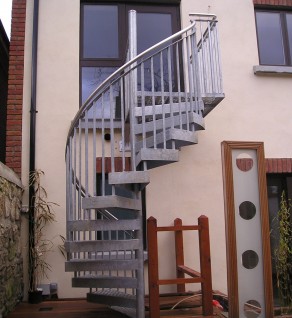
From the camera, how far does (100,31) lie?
17.8 feet

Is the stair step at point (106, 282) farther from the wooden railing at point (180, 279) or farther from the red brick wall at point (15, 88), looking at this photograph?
the red brick wall at point (15, 88)

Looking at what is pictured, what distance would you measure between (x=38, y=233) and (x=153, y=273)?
5.50 ft

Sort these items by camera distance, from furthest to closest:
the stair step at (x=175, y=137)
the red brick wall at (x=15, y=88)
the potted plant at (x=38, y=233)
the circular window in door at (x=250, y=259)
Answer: the red brick wall at (x=15, y=88) → the potted plant at (x=38, y=233) → the stair step at (x=175, y=137) → the circular window in door at (x=250, y=259)

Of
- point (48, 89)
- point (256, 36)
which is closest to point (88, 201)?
point (48, 89)

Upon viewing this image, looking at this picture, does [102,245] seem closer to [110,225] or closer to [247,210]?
[110,225]

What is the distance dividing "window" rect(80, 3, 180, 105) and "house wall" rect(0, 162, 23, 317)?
167 centimetres

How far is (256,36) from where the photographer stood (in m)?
5.45

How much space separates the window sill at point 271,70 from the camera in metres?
5.25

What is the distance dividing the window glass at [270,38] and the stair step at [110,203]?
3.02m

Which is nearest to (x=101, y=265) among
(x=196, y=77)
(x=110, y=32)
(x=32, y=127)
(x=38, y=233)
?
(x=38, y=233)

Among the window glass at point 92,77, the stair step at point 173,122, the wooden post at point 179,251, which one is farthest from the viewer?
the window glass at point 92,77

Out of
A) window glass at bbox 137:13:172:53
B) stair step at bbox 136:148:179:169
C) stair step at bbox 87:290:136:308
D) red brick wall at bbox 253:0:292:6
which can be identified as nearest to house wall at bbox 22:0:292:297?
red brick wall at bbox 253:0:292:6

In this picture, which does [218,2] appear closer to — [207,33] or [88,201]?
[207,33]

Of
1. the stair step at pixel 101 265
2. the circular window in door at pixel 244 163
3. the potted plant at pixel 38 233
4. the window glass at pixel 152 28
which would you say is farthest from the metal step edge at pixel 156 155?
the window glass at pixel 152 28
